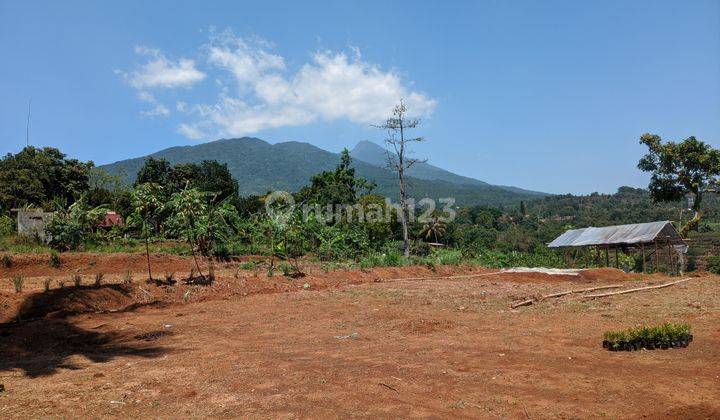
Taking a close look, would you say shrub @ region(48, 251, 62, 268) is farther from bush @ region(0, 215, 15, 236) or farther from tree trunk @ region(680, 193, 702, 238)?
tree trunk @ region(680, 193, 702, 238)

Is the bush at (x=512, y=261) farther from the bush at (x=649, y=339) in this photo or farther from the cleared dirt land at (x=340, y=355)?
the bush at (x=649, y=339)

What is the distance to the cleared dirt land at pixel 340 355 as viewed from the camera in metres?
5.10

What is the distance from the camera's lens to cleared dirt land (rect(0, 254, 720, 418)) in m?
5.10

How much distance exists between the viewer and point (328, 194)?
43594mm

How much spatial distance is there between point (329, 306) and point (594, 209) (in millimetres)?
83203

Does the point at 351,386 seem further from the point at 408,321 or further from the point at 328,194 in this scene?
the point at 328,194

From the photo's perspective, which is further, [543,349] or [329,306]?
[329,306]

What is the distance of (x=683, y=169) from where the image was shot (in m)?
25.3

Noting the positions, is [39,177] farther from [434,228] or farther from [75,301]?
[434,228]

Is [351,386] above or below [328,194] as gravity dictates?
below

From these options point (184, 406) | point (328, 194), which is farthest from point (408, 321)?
point (328, 194)

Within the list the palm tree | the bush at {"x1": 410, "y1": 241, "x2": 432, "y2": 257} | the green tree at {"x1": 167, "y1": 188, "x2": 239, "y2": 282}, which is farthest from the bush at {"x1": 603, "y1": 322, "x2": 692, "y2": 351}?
the palm tree

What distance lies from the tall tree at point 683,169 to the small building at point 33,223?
3072 centimetres

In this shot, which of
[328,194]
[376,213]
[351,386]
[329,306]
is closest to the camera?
[351,386]
